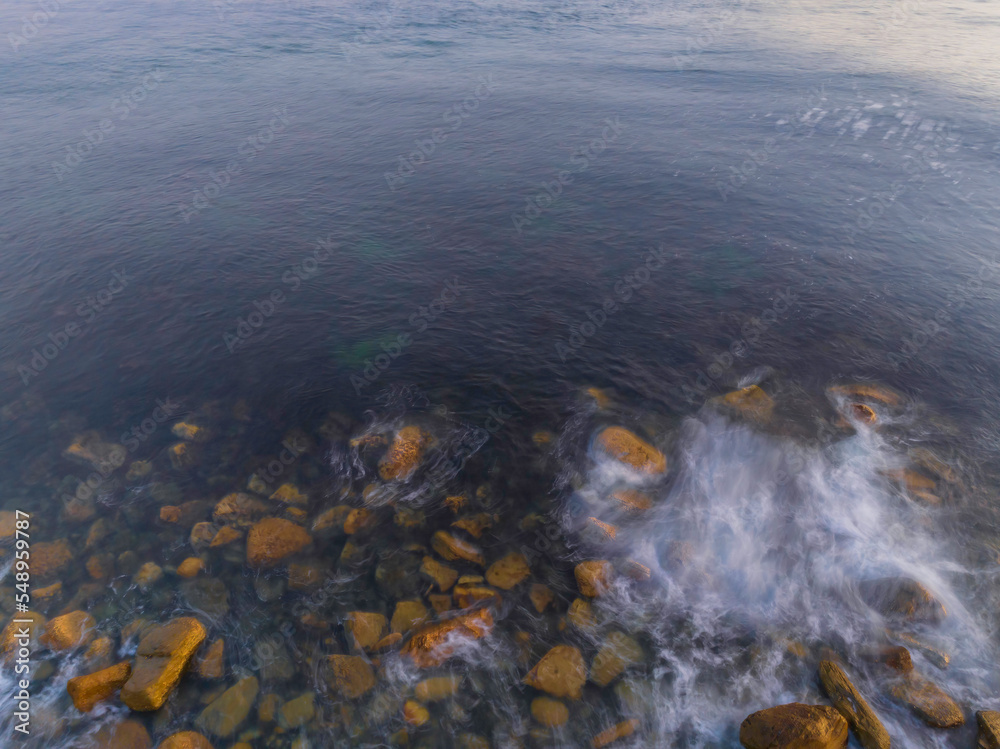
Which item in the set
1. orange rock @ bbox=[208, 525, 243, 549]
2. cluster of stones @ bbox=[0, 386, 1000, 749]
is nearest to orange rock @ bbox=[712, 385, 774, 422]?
cluster of stones @ bbox=[0, 386, 1000, 749]

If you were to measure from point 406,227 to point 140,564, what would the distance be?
3697cm

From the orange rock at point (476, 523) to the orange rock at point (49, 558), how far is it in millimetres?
20328

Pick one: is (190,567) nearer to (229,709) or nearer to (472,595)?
(229,709)

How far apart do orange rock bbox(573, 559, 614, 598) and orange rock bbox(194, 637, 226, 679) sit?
16878 millimetres

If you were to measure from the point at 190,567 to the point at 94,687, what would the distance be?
6196 millimetres

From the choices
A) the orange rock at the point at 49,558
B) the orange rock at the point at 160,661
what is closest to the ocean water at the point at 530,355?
the orange rock at the point at 49,558

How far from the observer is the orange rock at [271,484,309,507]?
3033cm

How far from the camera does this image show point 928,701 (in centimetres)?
2156

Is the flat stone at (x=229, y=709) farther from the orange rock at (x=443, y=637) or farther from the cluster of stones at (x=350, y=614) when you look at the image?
the orange rock at (x=443, y=637)

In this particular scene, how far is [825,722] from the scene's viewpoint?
1969cm

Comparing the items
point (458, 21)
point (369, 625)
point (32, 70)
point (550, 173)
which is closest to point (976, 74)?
point (550, 173)

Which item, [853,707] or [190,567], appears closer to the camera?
[853,707]

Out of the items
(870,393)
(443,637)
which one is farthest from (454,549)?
(870,393)

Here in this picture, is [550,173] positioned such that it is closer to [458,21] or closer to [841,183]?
[841,183]
